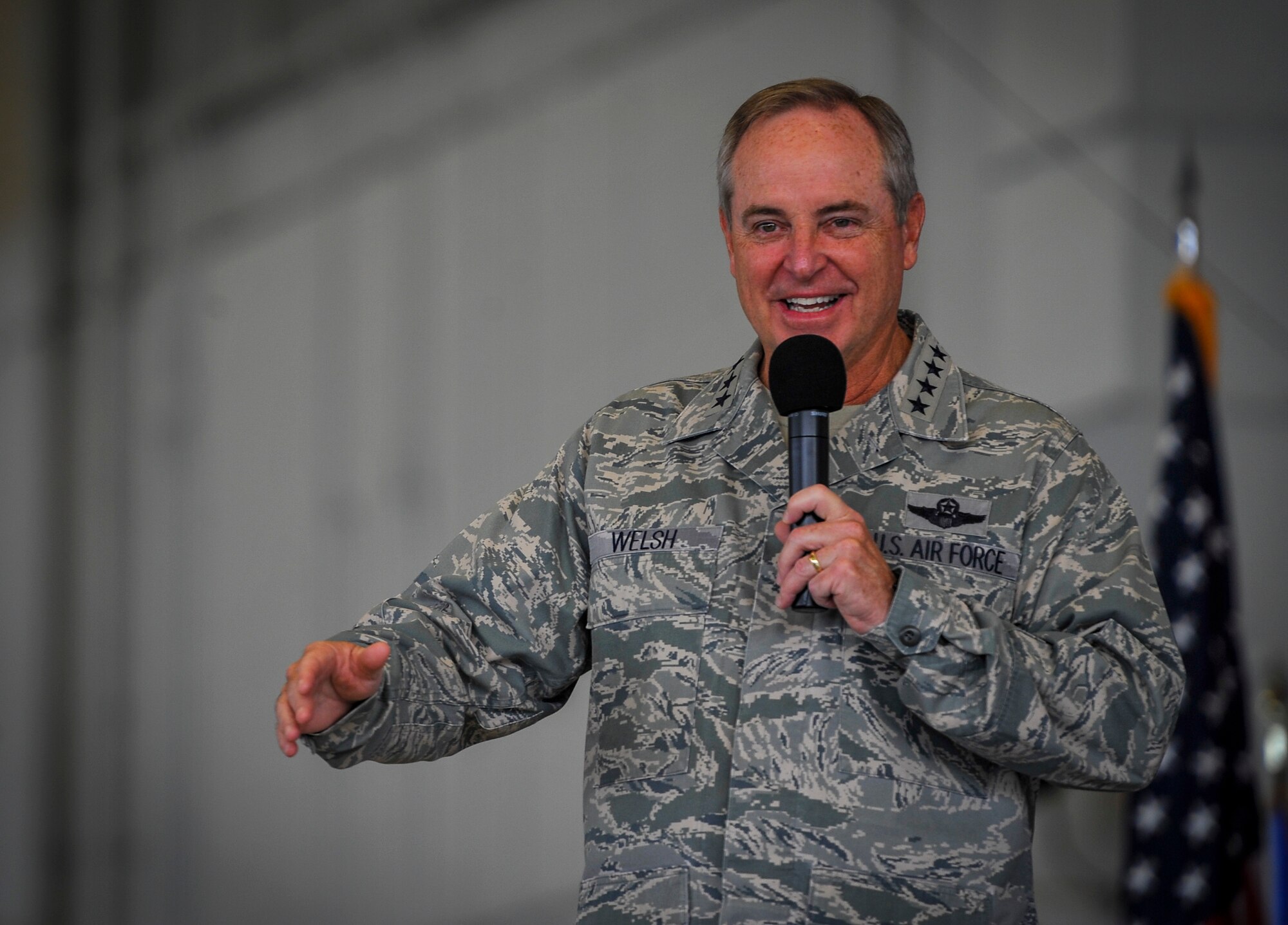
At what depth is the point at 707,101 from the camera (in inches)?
170

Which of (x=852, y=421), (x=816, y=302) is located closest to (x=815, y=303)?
(x=816, y=302)

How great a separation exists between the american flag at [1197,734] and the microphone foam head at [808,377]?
2152mm

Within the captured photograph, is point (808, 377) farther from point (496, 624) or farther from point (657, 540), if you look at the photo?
point (496, 624)

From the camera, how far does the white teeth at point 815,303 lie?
173cm

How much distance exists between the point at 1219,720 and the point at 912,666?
228cm

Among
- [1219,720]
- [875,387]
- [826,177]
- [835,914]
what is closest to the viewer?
[835,914]

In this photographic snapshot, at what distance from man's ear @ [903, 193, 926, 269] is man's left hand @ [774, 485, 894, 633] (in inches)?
23.2

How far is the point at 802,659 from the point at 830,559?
0.97 feet

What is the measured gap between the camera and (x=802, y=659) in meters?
1.60

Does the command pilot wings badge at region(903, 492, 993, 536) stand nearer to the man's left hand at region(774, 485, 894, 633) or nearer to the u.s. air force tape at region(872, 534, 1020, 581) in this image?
the u.s. air force tape at region(872, 534, 1020, 581)

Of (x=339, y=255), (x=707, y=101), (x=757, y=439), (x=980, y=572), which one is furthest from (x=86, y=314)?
(x=980, y=572)

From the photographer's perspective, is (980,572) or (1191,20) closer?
(980,572)

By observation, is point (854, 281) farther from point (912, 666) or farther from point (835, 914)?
point (835, 914)

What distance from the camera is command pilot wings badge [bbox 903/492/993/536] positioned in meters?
1.61
